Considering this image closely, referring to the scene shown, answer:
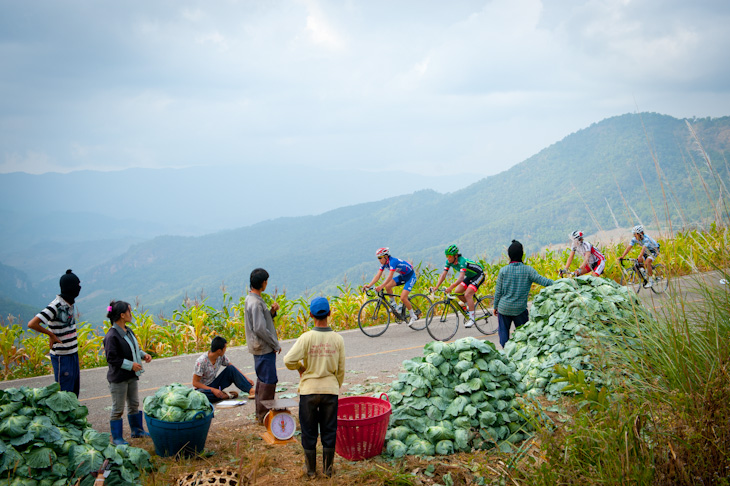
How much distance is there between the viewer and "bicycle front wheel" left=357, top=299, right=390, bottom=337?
12.3 m

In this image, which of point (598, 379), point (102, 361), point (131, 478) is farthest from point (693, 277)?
point (102, 361)

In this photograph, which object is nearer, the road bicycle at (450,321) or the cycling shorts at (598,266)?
the road bicycle at (450,321)

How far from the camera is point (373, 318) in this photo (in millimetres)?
12625

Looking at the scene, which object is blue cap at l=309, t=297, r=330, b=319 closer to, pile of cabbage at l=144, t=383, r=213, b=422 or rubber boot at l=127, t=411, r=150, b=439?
pile of cabbage at l=144, t=383, r=213, b=422

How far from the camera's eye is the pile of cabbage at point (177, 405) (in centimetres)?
535

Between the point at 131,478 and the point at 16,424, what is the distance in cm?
100

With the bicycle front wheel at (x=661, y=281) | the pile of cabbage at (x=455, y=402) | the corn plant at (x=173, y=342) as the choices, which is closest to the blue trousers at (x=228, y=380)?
the pile of cabbage at (x=455, y=402)

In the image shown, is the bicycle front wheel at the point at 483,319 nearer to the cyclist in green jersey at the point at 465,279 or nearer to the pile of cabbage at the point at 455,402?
the cyclist in green jersey at the point at 465,279

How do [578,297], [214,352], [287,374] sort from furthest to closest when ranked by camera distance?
[287,374] < [214,352] < [578,297]

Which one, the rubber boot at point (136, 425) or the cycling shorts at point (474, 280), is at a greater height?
the cycling shorts at point (474, 280)

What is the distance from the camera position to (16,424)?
4375mm

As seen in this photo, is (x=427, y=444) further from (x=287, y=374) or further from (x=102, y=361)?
(x=102, y=361)

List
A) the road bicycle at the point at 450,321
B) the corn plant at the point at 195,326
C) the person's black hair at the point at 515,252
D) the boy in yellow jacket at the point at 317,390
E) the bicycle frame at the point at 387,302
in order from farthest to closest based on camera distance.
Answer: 1. the bicycle frame at the point at 387,302
2. the corn plant at the point at 195,326
3. the road bicycle at the point at 450,321
4. the person's black hair at the point at 515,252
5. the boy in yellow jacket at the point at 317,390

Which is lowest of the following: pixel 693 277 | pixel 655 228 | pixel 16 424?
pixel 16 424
